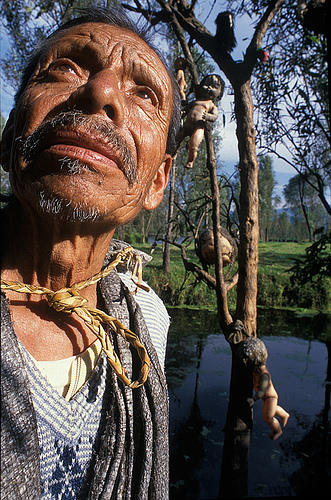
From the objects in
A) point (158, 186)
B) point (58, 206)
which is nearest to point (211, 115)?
point (158, 186)

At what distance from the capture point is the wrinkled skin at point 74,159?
38.5 inches

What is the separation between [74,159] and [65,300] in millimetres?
398

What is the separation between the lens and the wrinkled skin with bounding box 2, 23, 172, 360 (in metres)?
0.98

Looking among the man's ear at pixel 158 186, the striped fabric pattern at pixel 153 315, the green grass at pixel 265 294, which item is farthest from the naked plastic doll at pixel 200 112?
the green grass at pixel 265 294

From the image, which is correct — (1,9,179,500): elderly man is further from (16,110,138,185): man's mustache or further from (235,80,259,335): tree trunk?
(235,80,259,335): tree trunk

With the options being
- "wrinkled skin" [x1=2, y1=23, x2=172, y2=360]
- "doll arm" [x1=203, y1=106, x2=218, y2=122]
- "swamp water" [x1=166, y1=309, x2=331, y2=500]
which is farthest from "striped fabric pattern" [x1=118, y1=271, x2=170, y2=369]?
"swamp water" [x1=166, y1=309, x2=331, y2=500]

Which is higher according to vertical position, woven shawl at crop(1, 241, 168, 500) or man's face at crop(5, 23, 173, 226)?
man's face at crop(5, 23, 173, 226)

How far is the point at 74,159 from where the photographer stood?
37.9 inches

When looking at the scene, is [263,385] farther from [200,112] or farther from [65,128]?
[200,112]

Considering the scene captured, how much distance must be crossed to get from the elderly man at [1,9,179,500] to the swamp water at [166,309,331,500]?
371 centimetres

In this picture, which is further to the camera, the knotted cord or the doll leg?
the doll leg

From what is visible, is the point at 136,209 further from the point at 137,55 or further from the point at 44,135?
the point at 137,55

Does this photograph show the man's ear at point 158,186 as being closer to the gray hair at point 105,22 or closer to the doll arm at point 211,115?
the gray hair at point 105,22

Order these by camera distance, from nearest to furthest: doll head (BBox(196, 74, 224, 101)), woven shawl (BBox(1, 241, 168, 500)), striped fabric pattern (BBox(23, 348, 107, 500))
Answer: woven shawl (BBox(1, 241, 168, 500)) < striped fabric pattern (BBox(23, 348, 107, 500)) < doll head (BBox(196, 74, 224, 101))
